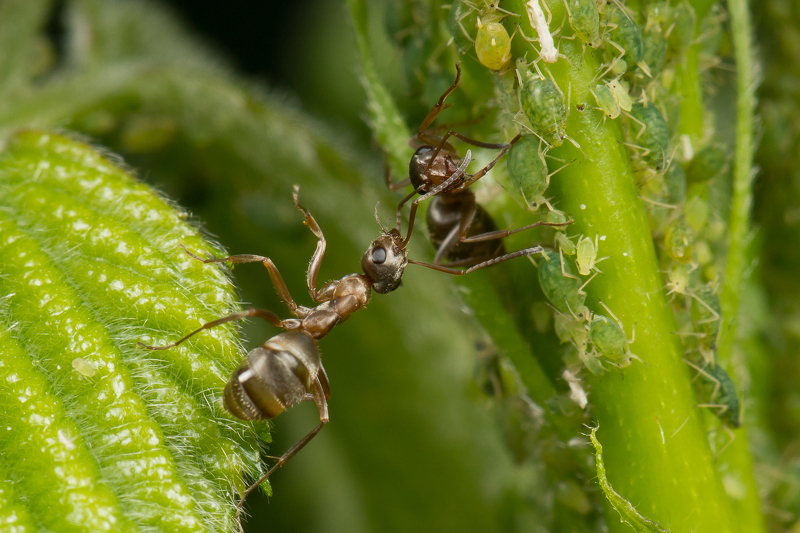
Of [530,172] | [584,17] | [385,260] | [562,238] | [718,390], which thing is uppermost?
[584,17]

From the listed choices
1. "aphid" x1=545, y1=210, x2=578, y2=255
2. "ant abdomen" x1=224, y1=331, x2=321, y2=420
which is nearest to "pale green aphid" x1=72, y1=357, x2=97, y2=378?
"ant abdomen" x1=224, y1=331, x2=321, y2=420

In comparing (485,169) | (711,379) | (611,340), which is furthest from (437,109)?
(711,379)

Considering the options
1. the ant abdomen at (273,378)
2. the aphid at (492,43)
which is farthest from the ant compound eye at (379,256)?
the aphid at (492,43)

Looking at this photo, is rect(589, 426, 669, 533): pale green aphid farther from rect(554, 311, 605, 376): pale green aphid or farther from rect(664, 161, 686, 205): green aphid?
rect(664, 161, 686, 205): green aphid

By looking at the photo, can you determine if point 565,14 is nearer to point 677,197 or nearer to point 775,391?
point 677,197

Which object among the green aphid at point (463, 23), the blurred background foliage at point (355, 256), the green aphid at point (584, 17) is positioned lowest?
the blurred background foliage at point (355, 256)

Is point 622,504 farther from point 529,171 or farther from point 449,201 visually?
point 449,201

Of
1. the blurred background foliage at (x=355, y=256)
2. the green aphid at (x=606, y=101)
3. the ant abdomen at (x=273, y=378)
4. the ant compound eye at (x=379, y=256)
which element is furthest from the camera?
the blurred background foliage at (x=355, y=256)

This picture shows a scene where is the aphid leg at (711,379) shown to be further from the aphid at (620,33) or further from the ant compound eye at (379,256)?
the ant compound eye at (379,256)
